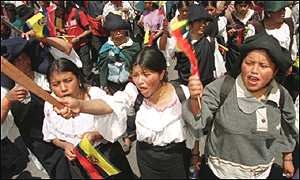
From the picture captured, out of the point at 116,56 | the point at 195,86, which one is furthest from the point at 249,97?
the point at 116,56

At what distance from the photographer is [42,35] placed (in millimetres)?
3375

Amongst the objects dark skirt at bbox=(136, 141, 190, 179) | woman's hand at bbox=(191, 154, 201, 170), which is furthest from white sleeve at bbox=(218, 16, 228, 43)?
dark skirt at bbox=(136, 141, 190, 179)

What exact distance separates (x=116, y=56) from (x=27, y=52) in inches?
60.8

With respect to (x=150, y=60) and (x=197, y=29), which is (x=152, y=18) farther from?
(x=150, y=60)

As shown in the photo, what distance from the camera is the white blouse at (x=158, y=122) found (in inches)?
111

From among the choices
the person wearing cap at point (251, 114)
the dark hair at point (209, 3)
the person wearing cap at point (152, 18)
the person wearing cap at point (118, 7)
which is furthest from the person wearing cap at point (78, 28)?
the person wearing cap at point (251, 114)

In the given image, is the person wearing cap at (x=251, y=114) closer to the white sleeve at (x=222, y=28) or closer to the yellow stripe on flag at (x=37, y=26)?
the yellow stripe on flag at (x=37, y=26)

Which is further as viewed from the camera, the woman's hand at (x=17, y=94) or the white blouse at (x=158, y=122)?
the white blouse at (x=158, y=122)

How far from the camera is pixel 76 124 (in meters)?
2.91

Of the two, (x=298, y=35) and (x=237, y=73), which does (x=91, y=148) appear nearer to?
(x=237, y=73)

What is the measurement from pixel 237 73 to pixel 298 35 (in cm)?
267

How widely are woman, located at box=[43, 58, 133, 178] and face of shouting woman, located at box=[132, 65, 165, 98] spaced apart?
24cm

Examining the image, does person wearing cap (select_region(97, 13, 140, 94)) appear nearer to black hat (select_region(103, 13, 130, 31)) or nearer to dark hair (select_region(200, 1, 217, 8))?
black hat (select_region(103, 13, 130, 31))

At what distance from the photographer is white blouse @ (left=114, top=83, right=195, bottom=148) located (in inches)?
111
